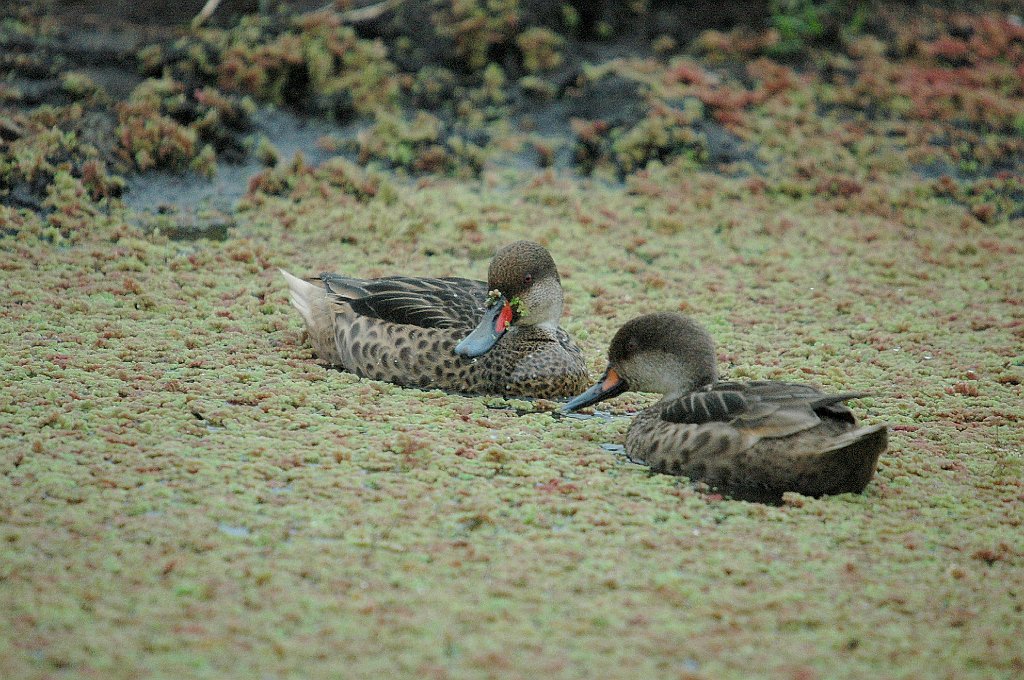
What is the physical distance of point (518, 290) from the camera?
601cm

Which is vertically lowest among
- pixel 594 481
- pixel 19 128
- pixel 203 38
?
pixel 594 481

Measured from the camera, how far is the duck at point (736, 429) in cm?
450

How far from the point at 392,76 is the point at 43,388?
19.0 feet

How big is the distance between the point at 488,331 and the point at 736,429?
1.69 meters

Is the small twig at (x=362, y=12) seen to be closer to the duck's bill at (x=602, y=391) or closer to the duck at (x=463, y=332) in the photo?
the duck at (x=463, y=332)

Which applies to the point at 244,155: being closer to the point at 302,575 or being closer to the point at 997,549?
the point at 302,575

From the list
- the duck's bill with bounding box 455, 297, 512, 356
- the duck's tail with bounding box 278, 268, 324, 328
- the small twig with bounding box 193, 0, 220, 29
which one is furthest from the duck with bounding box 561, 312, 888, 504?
the small twig with bounding box 193, 0, 220, 29

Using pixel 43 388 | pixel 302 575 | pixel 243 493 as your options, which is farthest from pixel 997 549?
pixel 43 388

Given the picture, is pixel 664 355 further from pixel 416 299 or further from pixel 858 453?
pixel 416 299

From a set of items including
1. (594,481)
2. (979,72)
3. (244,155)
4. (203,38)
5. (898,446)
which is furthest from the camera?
(979,72)

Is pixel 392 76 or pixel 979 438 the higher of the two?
pixel 392 76

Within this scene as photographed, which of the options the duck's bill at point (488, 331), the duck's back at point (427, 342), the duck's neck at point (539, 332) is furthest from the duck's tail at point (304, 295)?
the duck's neck at point (539, 332)

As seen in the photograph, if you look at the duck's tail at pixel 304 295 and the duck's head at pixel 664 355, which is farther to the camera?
the duck's tail at pixel 304 295

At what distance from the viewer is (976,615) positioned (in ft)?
12.0
